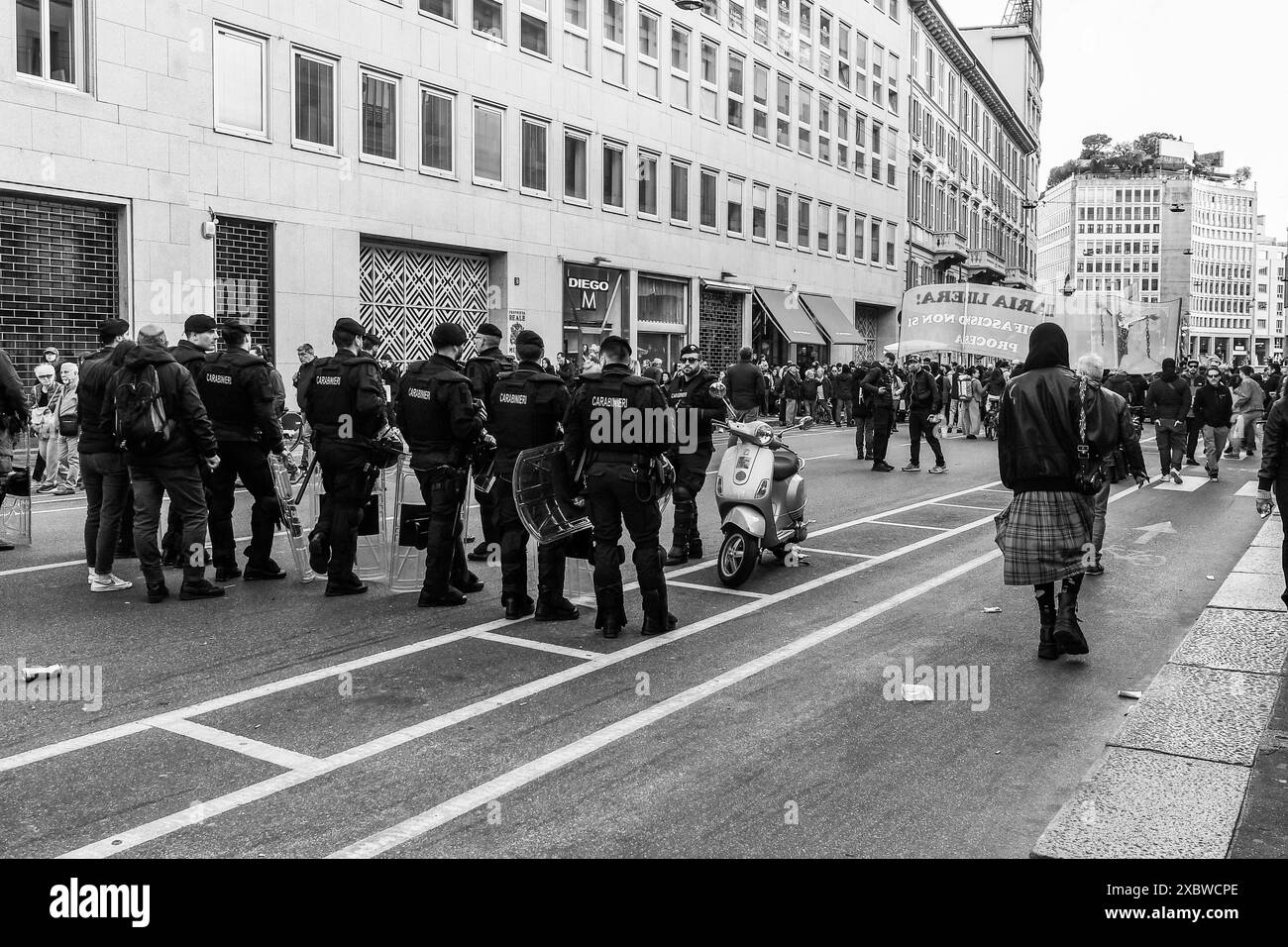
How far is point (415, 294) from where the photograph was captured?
2527 cm

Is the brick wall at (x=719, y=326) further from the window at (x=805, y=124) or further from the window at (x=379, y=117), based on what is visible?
the window at (x=379, y=117)

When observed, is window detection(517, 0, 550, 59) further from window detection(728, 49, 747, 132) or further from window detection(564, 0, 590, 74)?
window detection(728, 49, 747, 132)

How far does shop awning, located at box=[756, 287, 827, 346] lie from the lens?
3938 cm

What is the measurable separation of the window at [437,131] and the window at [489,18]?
72.9 inches

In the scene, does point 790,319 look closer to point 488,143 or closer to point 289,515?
point 488,143

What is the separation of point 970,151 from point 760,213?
106 feet

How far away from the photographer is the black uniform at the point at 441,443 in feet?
26.1

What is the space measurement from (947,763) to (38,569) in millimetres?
7082

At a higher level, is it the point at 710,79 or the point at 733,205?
the point at 710,79

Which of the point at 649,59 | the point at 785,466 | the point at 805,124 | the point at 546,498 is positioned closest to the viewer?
the point at 546,498

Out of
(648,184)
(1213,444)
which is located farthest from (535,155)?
(1213,444)

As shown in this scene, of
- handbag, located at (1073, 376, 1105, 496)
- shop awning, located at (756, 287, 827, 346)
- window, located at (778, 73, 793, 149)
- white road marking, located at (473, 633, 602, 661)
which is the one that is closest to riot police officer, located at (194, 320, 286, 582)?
white road marking, located at (473, 633, 602, 661)

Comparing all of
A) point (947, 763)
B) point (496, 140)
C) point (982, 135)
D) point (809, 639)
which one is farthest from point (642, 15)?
point (982, 135)

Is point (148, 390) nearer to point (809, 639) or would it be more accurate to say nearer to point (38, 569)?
point (38, 569)
